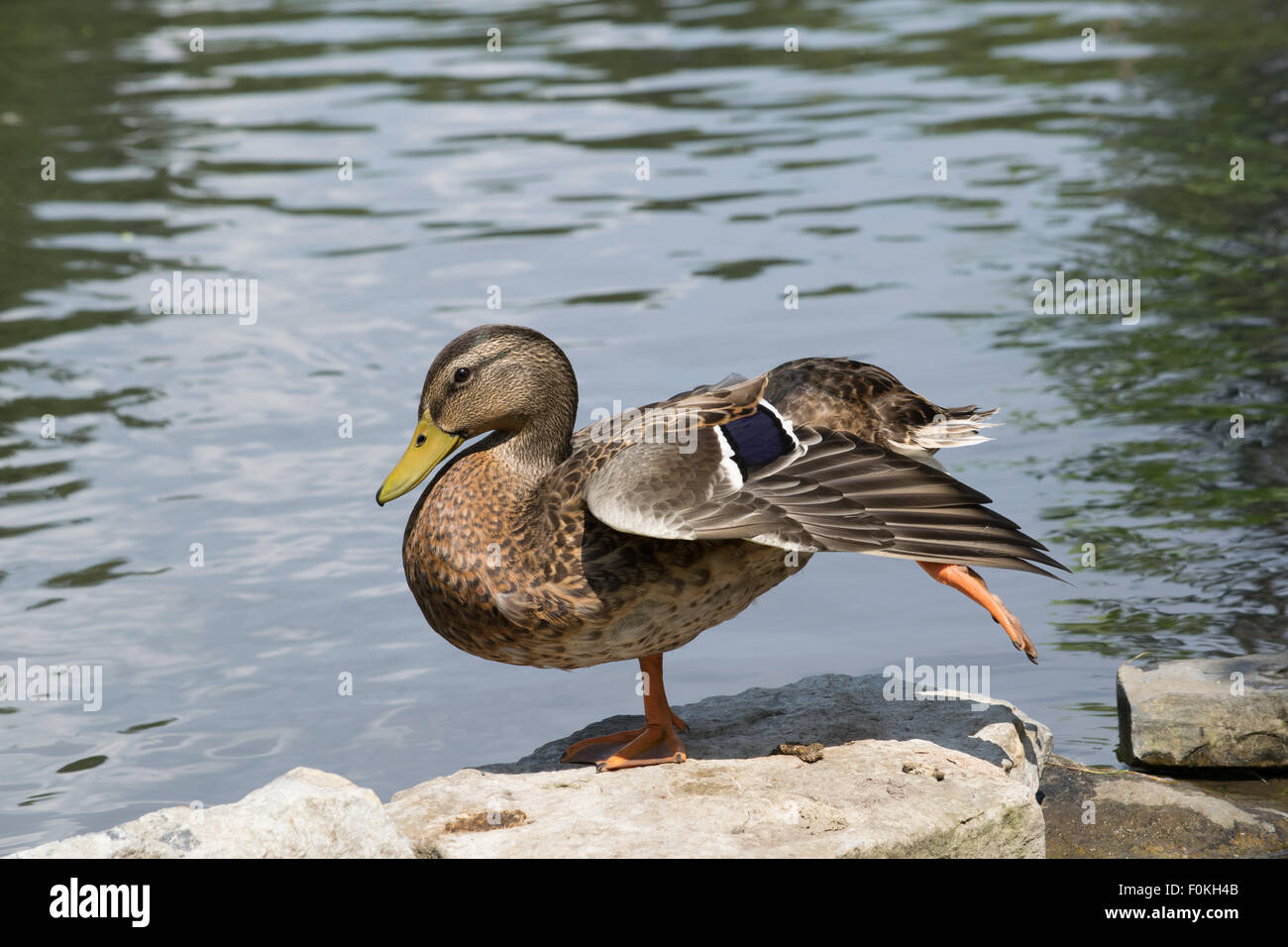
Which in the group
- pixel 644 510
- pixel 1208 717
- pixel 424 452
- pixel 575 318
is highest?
pixel 575 318

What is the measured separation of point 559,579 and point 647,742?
2.37ft

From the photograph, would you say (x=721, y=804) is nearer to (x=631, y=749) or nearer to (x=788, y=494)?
(x=631, y=749)

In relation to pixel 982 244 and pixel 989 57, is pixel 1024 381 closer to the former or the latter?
pixel 982 244

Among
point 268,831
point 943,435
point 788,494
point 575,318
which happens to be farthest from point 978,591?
point 575,318

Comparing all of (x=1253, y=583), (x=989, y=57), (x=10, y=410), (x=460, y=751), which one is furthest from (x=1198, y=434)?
(x=989, y=57)

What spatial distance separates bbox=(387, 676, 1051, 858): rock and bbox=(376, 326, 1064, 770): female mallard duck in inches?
9.8

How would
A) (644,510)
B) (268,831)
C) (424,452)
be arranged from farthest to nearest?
(424,452)
(644,510)
(268,831)

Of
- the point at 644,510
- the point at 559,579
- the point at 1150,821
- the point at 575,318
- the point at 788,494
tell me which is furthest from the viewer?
the point at 575,318

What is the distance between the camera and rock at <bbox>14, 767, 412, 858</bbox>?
4391 mm

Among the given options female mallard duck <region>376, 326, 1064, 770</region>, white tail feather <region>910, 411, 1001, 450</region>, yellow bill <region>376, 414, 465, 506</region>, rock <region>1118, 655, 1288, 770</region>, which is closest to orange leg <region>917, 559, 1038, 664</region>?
female mallard duck <region>376, 326, 1064, 770</region>

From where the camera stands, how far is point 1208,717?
227 inches

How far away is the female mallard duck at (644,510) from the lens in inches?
195

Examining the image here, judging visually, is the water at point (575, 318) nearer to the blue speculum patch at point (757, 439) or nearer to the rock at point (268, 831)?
the rock at point (268, 831)

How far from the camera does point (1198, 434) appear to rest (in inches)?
353
